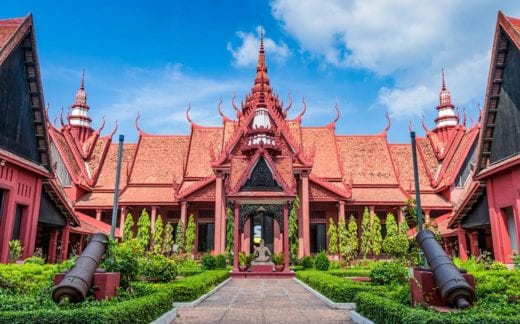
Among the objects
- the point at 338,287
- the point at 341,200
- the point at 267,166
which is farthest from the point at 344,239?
the point at 338,287

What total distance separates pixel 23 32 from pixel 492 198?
16468 millimetres

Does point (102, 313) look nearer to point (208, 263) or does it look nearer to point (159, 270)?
point (159, 270)

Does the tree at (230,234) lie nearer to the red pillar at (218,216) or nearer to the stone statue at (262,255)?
the red pillar at (218,216)

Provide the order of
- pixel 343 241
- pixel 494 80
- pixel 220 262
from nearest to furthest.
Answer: pixel 494 80, pixel 220 262, pixel 343 241

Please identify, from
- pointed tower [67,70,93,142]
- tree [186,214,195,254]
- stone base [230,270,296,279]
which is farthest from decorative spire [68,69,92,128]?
stone base [230,270,296,279]

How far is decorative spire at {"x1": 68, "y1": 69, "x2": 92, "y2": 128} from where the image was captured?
32.0m

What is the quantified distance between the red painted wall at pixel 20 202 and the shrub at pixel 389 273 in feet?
34.6

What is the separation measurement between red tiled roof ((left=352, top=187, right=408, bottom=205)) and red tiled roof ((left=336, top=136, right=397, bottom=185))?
27.0 inches

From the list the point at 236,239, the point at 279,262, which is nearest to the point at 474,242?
the point at 279,262

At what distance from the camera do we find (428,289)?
5.55m

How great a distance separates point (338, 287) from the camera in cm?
862

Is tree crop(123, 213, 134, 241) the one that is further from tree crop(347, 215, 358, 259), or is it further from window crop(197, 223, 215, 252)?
tree crop(347, 215, 358, 259)

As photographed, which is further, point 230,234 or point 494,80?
point 230,234

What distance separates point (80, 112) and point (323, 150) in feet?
63.4
